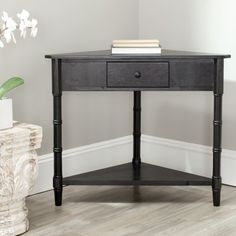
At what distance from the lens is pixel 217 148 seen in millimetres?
2555

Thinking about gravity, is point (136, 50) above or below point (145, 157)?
above

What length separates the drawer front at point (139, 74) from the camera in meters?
2.47

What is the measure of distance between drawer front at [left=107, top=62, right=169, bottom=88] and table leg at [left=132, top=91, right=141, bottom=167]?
451mm

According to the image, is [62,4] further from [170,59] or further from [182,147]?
[182,147]

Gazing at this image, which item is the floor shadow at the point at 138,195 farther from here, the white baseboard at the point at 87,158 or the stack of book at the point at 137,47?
the stack of book at the point at 137,47

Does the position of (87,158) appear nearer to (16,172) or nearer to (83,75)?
(83,75)

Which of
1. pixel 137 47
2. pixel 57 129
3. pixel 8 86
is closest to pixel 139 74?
pixel 137 47

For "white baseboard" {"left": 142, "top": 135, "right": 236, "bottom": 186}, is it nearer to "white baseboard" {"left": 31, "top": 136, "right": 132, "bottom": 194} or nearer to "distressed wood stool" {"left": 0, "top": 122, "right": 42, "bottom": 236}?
"white baseboard" {"left": 31, "top": 136, "right": 132, "bottom": 194}

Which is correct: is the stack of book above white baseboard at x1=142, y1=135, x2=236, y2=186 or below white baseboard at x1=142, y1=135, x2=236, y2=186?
above

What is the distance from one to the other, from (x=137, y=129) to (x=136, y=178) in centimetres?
38

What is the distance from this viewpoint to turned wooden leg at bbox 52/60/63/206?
2.50 meters

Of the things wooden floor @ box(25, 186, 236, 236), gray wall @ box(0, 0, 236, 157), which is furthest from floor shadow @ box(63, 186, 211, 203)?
gray wall @ box(0, 0, 236, 157)

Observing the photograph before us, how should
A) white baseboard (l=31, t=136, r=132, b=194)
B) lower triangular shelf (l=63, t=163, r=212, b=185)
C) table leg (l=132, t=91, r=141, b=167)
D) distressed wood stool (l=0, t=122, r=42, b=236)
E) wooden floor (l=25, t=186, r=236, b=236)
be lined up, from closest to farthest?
distressed wood stool (l=0, t=122, r=42, b=236) → wooden floor (l=25, t=186, r=236, b=236) → lower triangular shelf (l=63, t=163, r=212, b=185) → white baseboard (l=31, t=136, r=132, b=194) → table leg (l=132, t=91, r=141, b=167)

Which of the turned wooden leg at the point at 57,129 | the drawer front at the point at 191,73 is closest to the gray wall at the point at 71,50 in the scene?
the turned wooden leg at the point at 57,129
